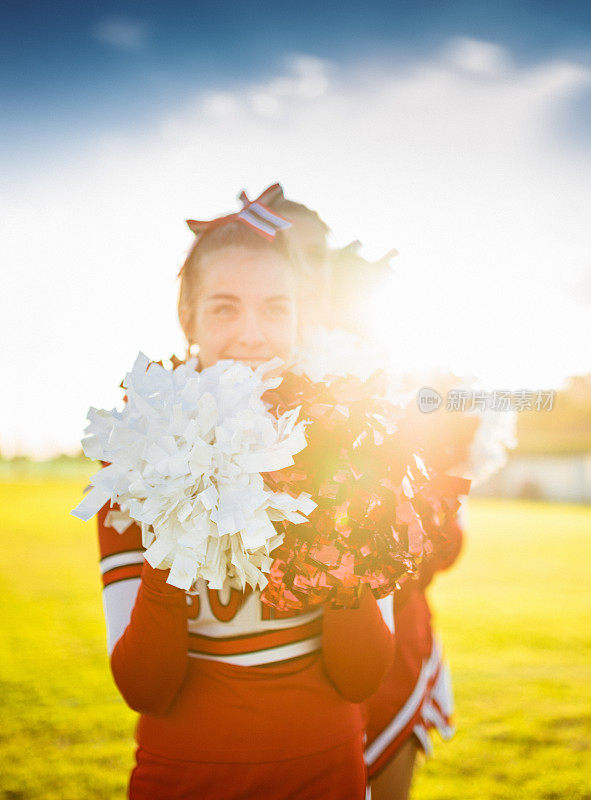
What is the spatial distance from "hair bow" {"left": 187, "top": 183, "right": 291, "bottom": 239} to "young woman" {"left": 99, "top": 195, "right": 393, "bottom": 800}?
30.4 inches

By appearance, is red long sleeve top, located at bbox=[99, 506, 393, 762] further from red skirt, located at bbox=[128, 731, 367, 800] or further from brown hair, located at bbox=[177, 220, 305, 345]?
brown hair, located at bbox=[177, 220, 305, 345]

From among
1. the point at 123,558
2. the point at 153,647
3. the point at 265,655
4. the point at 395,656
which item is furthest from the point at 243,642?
the point at 395,656

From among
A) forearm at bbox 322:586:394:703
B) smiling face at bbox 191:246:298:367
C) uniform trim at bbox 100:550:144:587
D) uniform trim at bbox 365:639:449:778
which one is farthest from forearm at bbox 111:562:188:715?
uniform trim at bbox 365:639:449:778

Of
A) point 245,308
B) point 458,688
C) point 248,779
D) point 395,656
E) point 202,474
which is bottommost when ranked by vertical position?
point 458,688

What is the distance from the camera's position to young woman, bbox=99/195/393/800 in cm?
117

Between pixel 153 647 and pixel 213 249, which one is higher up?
pixel 213 249

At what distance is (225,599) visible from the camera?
1.29 meters

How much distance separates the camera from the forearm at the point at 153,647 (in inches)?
43.6

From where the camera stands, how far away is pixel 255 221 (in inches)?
58.4

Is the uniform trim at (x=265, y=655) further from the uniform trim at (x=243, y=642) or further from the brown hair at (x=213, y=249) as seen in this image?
the brown hair at (x=213, y=249)

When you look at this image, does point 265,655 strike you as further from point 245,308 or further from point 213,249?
point 213,249

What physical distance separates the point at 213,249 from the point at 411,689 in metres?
1.47

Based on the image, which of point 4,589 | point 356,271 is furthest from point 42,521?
point 356,271

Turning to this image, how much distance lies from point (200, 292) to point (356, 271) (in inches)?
31.7
